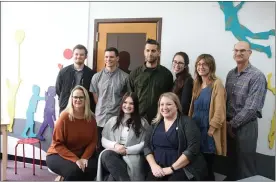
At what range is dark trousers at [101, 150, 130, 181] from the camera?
215 cm

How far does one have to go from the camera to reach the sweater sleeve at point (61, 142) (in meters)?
2.27

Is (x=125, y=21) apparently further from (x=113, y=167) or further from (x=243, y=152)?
(x=243, y=152)

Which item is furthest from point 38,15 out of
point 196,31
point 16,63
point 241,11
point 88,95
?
point 241,11

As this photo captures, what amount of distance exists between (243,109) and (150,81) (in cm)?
84

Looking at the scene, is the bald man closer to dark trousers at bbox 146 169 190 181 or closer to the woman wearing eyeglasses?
the woman wearing eyeglasses

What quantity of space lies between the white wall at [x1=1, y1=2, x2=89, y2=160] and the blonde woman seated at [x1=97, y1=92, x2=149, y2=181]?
0.79 metres

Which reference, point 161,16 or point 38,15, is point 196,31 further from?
point 38,15

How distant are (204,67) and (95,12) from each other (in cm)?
120

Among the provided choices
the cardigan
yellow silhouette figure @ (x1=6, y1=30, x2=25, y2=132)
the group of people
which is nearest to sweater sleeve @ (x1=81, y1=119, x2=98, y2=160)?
the group of people

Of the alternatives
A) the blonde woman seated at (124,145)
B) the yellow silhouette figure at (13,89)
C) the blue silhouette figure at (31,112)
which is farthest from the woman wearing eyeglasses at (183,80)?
the yellow silhouette figure at (13,89)

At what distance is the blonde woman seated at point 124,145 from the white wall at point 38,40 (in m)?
0.79

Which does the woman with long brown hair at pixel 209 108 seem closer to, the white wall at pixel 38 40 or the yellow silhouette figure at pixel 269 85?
the yellow silhouette figure at pixel 269 85

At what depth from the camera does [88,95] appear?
2441 millimetres

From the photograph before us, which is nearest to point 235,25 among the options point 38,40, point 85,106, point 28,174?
point 85,106
